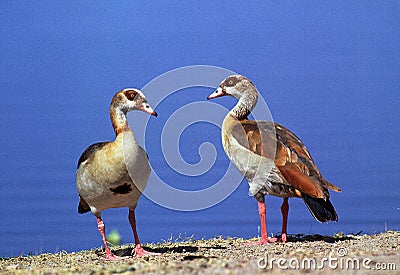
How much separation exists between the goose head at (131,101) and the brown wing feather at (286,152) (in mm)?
1297

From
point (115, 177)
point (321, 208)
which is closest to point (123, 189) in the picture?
point (115, 177)

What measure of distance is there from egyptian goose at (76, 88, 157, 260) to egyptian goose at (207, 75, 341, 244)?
49.9 inches

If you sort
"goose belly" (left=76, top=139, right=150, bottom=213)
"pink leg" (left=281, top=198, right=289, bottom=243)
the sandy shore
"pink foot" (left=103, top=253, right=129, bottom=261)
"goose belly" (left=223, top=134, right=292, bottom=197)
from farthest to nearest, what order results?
1. "pink leg" (left=281, top=198, right=289, bottom=243)
2. "goose belly" (left=223, top=134, right=292, bottom=197)
3. "pink foot" (left=103, top=253, right=129, bottom=261)
4. "goose belly" (left=76, top=139, right=150, bottom=213)
5. the sandy shore

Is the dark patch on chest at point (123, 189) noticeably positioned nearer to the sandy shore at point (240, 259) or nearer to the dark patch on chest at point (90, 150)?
the dark patch on chest at point (90, 150)

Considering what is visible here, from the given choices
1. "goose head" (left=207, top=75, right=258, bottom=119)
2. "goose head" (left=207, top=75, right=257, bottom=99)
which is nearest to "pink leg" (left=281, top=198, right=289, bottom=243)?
"goose head" (left=207, top=75, right=258, bottom=119)

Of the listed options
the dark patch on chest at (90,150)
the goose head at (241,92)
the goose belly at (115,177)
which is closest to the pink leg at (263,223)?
the goose head at (241,92)

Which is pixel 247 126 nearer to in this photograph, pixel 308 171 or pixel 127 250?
pixel 308 171

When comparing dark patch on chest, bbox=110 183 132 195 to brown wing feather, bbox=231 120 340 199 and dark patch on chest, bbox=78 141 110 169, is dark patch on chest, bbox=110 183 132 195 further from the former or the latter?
brown wing feather, bbox=231 120 340 199

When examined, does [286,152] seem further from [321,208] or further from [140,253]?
[140,253]

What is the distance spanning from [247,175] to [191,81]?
4.50 ft

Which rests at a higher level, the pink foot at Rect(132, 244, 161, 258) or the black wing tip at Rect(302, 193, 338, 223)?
the black wing tip at Rect(302, 193, 338, 223)

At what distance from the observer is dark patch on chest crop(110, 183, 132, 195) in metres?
7.81

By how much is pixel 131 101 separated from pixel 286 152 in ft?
6.38

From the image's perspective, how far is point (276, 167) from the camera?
8.35 m
